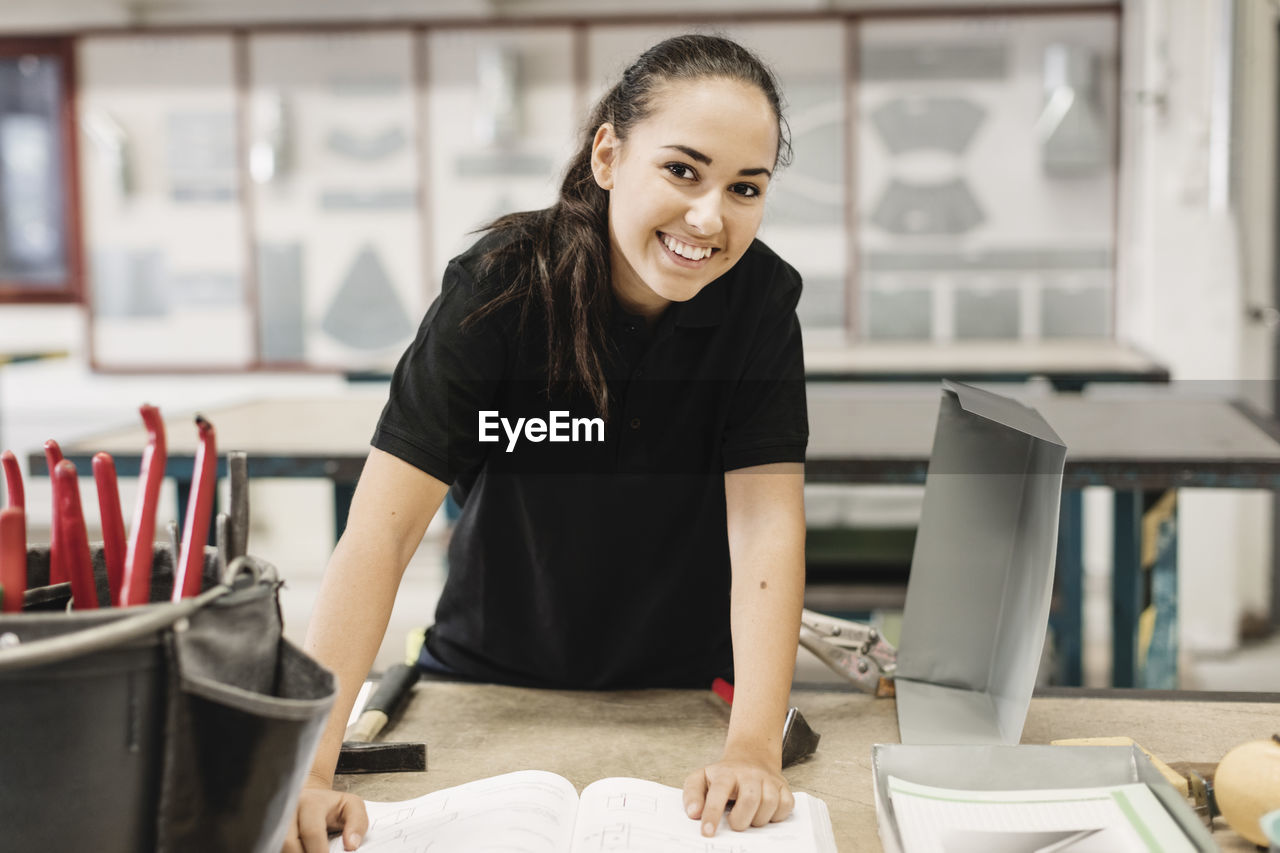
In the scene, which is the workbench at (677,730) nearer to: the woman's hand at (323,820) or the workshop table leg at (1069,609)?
the woman's hand at (323,820)

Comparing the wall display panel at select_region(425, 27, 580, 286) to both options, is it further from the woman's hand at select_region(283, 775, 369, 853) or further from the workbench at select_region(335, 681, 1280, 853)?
the woman's hand at select_region(283, 775, 369, 853)

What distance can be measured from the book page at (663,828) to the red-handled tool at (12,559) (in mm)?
374

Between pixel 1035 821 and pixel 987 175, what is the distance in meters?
3.86

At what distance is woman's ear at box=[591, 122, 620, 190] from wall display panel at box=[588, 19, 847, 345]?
3.21 meters

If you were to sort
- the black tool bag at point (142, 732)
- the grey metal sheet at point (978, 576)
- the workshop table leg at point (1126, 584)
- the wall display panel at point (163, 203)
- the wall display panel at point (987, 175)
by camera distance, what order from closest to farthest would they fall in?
1. the black tool bag at point (142, 732)
2. the grey metal sheet at point (978, 576)
3. the workshop table leg at point (1126, 584)
4. the wall display panel at point (987, 175)
5. the wall display panel at point (163, 203)

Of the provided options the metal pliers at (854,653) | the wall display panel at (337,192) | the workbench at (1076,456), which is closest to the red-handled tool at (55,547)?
the metal pliers at (854,653)

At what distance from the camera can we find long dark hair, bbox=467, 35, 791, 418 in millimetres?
1032

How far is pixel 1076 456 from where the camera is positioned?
6.19ft

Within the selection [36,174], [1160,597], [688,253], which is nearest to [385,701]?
[688,253]

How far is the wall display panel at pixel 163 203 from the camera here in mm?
4488

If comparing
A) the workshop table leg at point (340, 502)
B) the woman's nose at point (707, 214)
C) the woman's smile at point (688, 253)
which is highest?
the woman's nose at point (707, 214)

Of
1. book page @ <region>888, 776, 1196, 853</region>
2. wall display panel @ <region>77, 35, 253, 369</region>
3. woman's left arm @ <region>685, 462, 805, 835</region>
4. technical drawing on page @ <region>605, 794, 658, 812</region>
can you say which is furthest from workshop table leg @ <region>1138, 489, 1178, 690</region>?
wall display panel @ <region>77, 35, 253, 369</region>

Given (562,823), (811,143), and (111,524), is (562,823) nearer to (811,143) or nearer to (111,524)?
(111,524)

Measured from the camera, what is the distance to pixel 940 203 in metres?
4.28
